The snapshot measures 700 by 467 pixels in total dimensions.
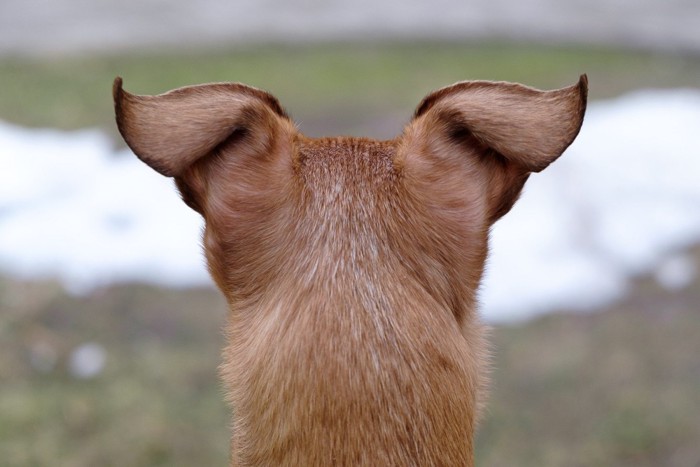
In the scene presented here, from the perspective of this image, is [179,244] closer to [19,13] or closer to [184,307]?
[184,307]

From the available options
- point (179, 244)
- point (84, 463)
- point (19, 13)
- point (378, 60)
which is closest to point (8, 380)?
point (84, 463)

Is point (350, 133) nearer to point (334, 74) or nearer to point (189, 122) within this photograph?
point (334, 74)

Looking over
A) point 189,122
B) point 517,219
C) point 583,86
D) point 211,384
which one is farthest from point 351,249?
point 517,219

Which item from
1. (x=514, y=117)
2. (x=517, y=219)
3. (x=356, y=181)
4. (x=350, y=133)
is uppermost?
(x=350, y=133)

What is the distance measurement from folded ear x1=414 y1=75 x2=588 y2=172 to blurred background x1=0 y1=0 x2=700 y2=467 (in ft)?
4.87

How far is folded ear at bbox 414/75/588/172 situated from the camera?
1.77 meters

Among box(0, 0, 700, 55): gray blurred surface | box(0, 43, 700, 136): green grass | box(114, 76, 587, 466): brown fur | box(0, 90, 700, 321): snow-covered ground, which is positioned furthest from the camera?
box(0, 0, 700, 55): gray blurred surface

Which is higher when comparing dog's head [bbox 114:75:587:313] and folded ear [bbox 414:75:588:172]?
folded ear [bbox 414:75:588:172]

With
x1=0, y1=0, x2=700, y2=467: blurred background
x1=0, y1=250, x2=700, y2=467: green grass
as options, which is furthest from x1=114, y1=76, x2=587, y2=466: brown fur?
x1=0, y1=250, x2=700, y2=467: green grass

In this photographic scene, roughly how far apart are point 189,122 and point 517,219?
3.69 m

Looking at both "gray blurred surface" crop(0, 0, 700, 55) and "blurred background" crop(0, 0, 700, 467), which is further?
"gray blurred surface" crop(0, 0, 700, 55)

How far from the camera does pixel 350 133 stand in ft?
19.4

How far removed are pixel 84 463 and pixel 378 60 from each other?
455 centimetres

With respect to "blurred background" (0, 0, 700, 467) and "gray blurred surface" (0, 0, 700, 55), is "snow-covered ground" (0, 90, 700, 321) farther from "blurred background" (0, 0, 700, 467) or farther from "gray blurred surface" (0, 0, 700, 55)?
"gray blurred surface" (0, 0, 700, 55)
